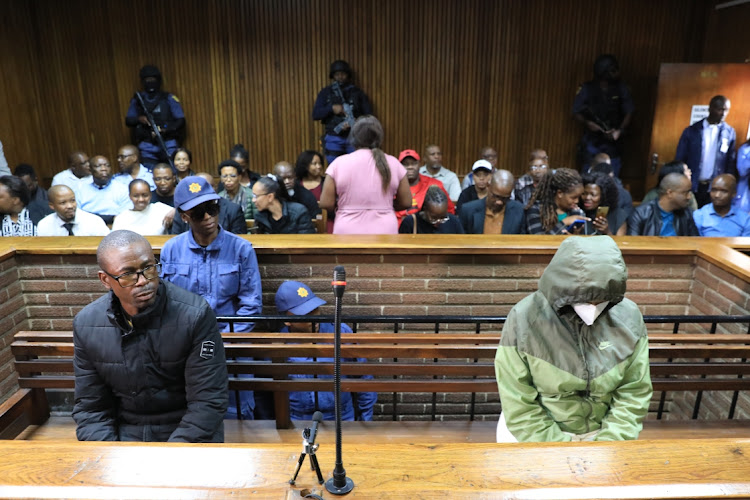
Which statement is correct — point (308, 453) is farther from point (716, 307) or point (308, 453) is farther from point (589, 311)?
point (716, 307)

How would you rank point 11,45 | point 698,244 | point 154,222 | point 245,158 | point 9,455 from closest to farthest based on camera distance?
point 9,455, point 698,244, point 154,222, point 245,158, point 11,45

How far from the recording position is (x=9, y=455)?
4.47ft

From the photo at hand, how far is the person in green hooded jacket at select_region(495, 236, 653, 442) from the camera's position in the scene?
178 cm

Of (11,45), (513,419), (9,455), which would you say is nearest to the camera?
(9,455)

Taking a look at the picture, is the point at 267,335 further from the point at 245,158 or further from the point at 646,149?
the point at 646,149

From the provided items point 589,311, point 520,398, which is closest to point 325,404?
point 520,398

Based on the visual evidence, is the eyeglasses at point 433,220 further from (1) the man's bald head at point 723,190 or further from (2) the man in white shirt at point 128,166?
(2) the man in white shirt at point 128,166

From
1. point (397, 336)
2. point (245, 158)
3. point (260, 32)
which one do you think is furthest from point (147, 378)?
point (260, 32)

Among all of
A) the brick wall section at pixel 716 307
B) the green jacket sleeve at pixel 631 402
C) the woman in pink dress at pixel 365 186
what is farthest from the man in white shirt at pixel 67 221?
the brick wall section at pixel 716 307

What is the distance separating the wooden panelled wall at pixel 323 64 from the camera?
7.68m

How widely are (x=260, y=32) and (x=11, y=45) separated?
10.8ft

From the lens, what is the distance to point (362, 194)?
3.58 meters

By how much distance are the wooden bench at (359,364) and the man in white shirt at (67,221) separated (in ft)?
4.79

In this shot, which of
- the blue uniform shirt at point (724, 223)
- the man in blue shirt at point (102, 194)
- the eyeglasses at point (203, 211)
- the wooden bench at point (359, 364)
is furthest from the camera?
the man in blue shirt at point (102, 194)
